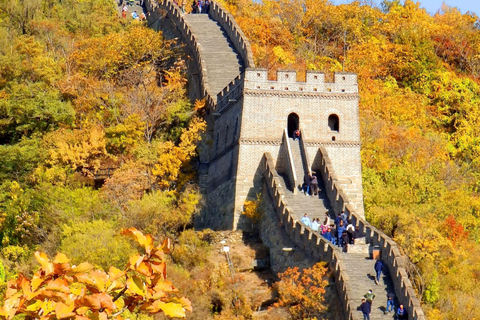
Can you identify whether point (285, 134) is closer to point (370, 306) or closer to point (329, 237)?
point (329, 237)

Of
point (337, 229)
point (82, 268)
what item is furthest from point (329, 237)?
point (82, 268)

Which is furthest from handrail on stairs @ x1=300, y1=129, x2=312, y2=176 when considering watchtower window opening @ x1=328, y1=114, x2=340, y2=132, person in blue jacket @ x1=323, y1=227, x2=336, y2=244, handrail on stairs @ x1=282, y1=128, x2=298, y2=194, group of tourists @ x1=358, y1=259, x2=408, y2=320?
group of tourists @ x1=358, y1=259, x2=408, y2=320

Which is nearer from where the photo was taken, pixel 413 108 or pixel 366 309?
pixel 366 309

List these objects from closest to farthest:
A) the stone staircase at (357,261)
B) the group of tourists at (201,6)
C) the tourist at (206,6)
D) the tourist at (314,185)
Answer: the stone staircase at (357,261) < the tourist at (314,185) < the tourist at (206,6) < the group of tourists at (201,6)

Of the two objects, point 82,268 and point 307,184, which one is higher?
point 82,268

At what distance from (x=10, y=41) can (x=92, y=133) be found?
20.0 m

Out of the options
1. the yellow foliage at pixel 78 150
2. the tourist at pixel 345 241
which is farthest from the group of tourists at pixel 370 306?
the yellow foliage at pixel 78 150

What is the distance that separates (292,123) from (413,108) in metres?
21.6

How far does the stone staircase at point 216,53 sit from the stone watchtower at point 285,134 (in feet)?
31.2

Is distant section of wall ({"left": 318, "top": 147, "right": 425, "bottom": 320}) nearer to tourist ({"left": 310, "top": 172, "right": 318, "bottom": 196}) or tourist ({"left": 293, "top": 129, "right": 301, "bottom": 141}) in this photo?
tourist ({"left": 310, "top": 172, "right": 318, "bottom": 196})

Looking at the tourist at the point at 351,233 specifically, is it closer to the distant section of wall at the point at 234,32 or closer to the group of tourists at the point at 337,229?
the group of tourists at the point at 337,229

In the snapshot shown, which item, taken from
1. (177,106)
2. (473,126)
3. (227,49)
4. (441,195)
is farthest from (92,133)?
(473,126)

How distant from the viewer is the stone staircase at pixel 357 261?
121 ft

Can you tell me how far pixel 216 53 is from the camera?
64188mm
